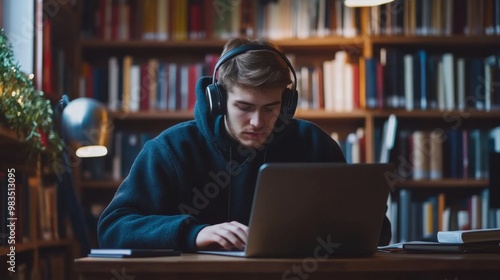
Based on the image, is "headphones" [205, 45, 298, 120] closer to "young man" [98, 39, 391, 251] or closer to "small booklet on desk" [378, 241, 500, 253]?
"young man" [98, 39, 391, 251]

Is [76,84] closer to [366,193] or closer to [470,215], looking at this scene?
[470,215]

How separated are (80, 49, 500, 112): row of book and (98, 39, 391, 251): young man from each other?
153 centimetres

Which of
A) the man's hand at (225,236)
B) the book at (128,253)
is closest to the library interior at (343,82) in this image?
the man's hand at (225,236)

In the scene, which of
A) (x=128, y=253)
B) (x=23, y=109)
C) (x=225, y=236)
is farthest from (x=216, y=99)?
(x=23, y=109)

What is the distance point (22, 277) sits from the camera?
2740 millimetres

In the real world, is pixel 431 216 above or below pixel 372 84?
below

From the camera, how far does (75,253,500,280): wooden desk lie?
→ 1.30 metres

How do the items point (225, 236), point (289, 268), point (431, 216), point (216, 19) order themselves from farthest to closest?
1. point (216, 19)
2. point (431, 216)
3. point (225, 236)
4. point (289, 268)

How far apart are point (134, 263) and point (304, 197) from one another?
1.02 feet

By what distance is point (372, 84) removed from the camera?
359 cm

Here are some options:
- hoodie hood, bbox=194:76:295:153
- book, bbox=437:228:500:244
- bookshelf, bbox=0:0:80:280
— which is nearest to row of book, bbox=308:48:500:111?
bookshelf, bbox=0:0:80:280

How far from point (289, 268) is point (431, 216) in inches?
93.7

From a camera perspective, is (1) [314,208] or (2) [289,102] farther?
(2) [289,102]

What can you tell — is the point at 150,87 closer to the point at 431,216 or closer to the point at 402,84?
the point at 402,84
